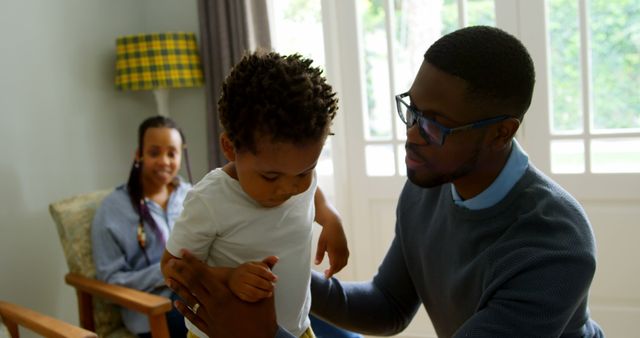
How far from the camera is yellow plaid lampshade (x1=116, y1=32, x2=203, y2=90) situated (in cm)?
312

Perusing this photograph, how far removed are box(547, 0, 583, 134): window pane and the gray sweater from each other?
156 cm

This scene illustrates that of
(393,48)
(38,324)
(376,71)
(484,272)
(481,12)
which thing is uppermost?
(481,12)

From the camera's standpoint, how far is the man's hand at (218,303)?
1152 millimetres

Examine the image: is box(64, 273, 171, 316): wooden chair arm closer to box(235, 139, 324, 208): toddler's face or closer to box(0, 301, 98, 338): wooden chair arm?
box(0, 301, 98, 338): wooden chair arm

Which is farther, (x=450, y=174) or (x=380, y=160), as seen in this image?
(x=380, y=160)

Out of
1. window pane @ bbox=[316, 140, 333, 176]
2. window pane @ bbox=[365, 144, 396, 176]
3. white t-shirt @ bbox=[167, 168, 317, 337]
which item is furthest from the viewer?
window pane @ bbox=[316, 140, 333, 176]

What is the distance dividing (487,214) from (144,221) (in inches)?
66.2

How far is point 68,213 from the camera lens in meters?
2.62

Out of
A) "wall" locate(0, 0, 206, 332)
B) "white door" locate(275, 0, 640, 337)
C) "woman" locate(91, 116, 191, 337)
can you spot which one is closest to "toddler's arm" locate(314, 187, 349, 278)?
"woman" locate(91, 116, 191, 337)

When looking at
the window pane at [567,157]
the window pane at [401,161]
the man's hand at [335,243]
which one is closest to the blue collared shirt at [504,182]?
the man's hand at [335,243]

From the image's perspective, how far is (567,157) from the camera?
290cm

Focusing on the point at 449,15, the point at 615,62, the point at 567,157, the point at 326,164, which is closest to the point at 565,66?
the point at 615,62

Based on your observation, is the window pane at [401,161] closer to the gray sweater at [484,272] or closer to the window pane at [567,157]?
the window pane at [567,157]

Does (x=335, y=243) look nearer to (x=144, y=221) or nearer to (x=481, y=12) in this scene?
(x=144, y=221)
